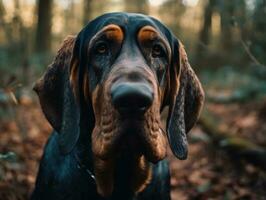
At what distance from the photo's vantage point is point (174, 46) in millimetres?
4434

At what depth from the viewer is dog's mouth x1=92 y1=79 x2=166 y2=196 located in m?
3.36

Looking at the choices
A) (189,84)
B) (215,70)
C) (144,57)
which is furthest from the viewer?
(215,70)

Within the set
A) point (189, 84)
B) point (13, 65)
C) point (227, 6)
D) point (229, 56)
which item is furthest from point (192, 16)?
point (189, 84)

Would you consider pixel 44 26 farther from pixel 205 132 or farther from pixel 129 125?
pixel 129 125

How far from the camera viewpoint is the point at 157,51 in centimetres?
410

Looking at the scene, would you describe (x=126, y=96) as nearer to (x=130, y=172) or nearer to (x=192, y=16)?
(x=130, y=172)

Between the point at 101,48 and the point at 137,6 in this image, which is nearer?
the point at 101,48

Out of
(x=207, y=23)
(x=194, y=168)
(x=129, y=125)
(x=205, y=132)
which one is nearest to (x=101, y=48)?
(x=129, y=125)

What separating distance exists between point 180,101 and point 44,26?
13.4 meters

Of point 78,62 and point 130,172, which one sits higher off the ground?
point 78,62

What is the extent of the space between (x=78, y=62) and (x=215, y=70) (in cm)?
1873

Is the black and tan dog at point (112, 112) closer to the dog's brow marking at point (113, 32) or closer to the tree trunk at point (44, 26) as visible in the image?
the dog's brow marking at point (113, 32)

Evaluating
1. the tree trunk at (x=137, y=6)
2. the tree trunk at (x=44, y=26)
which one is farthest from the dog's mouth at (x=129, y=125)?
the tree trunk at (x=137, y=6)

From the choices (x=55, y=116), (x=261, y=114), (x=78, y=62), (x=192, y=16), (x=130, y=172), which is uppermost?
(x=78, y=62)
